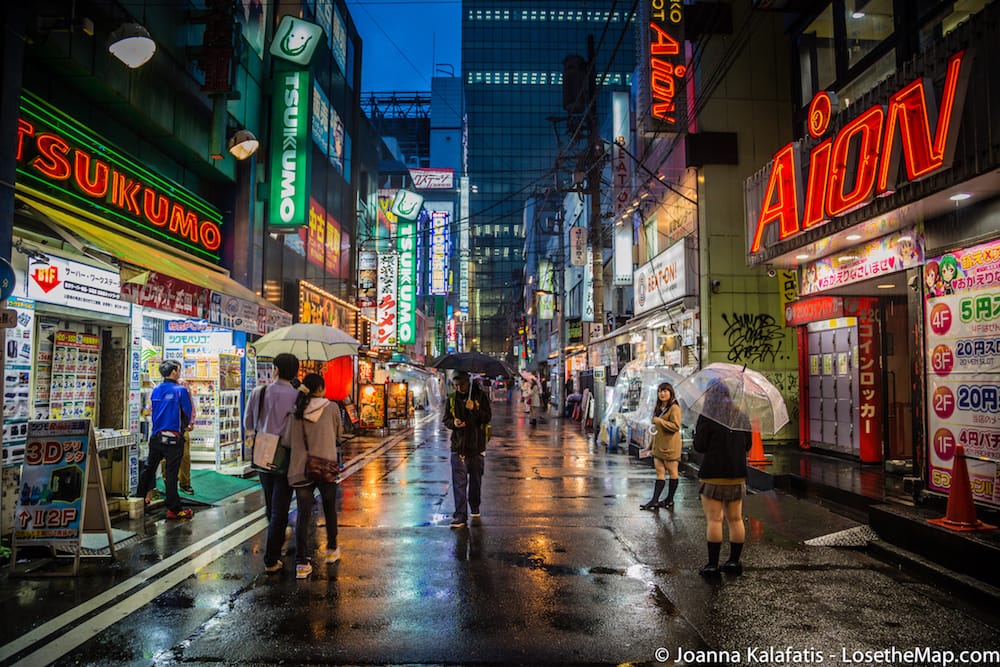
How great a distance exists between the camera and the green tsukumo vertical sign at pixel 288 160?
15.5 m

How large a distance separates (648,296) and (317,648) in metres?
18.4

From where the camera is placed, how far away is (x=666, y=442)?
30.4 ft

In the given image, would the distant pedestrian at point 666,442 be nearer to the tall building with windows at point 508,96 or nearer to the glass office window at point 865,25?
the glass office window at point 865,25

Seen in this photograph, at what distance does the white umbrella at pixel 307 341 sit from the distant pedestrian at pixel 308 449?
11.2 feet

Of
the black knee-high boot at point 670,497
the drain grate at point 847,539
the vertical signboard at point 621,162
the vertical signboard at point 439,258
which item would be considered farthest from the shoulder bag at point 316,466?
the vertical signboard at point 439,258

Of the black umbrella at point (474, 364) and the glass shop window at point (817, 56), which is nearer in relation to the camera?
the black umbrella at point (474, 364)

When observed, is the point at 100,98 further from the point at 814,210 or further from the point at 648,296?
the point at 648,296

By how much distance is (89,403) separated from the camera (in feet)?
28.8

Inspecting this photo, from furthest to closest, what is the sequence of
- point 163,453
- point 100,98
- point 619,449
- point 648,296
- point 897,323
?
→ point 648,296 → point 619,449 → point 897,323 → point 100,98 → point 163,453

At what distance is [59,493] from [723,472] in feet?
21.1

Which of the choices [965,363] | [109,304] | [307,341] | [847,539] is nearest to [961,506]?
[847,539]

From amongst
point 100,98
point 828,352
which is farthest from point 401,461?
point 828,352

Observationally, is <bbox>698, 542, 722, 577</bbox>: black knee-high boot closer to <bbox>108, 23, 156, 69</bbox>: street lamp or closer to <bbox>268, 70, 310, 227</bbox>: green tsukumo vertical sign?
<bbox>108, 23, 156, 69</bbox>: street lamp

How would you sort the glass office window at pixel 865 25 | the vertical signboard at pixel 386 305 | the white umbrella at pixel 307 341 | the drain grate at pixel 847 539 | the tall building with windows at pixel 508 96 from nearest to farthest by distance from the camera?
the drain grate at pixel 847 539
the white umbrella at pixel 307 341
the glass office window at pixel 865 25
the vertical signboard at pixel 386 305
the tall building with windows at pixel 508 96
